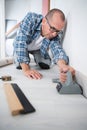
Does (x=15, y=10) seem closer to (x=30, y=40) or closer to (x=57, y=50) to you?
(x=30, y=40)

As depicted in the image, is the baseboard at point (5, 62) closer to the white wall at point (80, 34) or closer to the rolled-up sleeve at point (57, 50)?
the rolled-up sleeve at point (57, 50)

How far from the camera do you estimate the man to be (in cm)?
136

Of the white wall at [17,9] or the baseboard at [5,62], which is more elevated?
the white wall at [17,9]

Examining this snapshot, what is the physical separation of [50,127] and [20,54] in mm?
979

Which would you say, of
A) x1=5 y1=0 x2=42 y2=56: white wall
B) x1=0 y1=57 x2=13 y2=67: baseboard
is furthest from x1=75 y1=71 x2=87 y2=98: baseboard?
x1=5 y1=0 x2=42 y2=56: white wall

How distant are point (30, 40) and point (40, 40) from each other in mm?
87

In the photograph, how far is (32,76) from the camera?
4.05ft

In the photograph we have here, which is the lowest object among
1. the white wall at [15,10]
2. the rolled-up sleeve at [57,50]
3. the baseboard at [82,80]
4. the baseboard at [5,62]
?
the baseboard at [5,62]

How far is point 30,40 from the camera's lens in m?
1.63

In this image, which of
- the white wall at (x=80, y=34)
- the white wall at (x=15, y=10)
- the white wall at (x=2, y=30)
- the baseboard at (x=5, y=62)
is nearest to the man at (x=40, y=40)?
the white wall at (x=80, y=34)

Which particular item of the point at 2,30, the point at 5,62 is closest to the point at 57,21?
the point at 5,62

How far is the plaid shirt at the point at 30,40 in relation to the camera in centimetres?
148

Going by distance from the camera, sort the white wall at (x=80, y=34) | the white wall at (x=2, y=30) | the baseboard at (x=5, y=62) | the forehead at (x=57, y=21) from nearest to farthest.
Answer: the white wall at (x=80, y=34) < the forehead at (x=57, y=21) < the baseboard at (x=5, y=62) < the white wall at (x=2, y=30)

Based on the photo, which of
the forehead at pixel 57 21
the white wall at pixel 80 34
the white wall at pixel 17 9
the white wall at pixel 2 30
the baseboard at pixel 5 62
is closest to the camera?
the white wall at pixel 80 34
